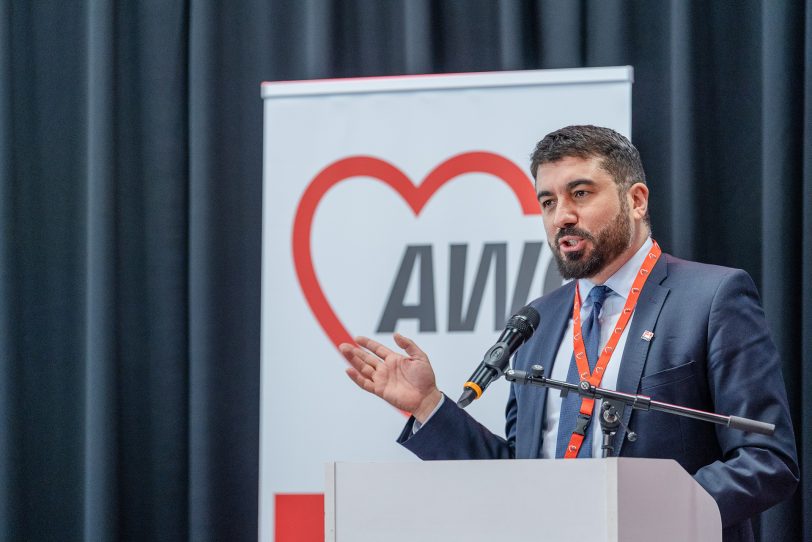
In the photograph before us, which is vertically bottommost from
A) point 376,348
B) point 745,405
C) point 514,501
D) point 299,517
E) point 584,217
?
point 299,517

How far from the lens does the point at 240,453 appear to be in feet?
11.6

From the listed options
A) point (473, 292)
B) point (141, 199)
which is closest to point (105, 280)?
point (141, 199)

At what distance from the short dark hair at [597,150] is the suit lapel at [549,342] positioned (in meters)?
0.28

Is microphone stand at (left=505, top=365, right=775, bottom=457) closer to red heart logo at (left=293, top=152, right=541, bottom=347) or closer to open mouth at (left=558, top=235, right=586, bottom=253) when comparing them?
open mouth at (left=558, top=235, right=586, bottom=253)

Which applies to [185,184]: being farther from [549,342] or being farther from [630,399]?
[630,399]

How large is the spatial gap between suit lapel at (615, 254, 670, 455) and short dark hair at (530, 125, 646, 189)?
9.5 inches

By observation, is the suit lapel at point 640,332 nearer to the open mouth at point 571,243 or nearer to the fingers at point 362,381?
the open mouth at point 571,243

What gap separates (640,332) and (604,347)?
0.08 m

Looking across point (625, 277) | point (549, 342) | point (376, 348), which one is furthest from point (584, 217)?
point (376, 348)

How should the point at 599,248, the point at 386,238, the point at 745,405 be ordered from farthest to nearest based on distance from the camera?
the point at 386,238, the point at 599,248, the point at 745,405

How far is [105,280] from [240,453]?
0.73m

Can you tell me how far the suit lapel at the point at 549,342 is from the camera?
2.43 meters

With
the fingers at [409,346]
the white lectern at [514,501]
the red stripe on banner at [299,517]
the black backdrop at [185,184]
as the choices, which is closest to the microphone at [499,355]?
the white lectern at [514,501]

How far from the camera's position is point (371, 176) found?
3125 mm
